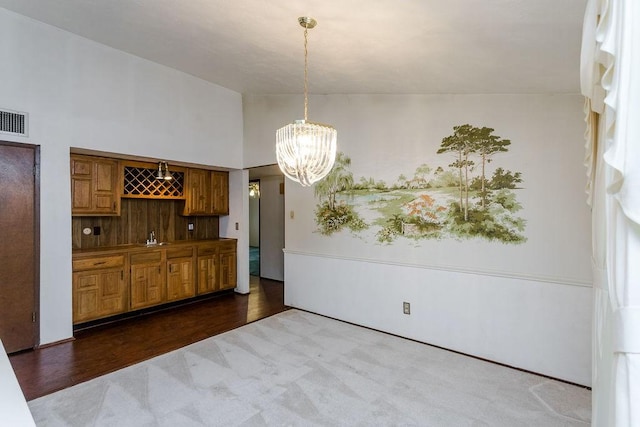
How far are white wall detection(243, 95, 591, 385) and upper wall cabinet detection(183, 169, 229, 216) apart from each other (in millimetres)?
1479

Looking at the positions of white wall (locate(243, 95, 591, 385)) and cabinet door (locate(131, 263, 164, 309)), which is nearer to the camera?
white wall (locate(243, 95, 591, 385))

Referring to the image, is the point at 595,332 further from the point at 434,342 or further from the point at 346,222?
the point at 346,222

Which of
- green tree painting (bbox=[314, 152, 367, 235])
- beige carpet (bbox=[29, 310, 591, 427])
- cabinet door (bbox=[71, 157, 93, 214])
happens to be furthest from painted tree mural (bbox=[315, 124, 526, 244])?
cabinet door (bbox=[71, 157, 93, 214])

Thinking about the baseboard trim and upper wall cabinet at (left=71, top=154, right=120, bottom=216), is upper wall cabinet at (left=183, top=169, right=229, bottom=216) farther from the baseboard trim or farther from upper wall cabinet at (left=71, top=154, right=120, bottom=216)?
the baseboard trim

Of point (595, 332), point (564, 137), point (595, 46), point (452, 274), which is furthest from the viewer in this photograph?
point (452, 274)

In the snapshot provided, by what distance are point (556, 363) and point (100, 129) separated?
492 centimetres

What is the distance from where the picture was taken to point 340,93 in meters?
3.89

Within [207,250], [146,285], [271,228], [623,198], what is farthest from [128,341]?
[623,198]

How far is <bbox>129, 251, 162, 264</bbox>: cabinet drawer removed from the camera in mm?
3996

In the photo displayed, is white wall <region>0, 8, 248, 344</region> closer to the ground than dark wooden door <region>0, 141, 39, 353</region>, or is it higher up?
higher up

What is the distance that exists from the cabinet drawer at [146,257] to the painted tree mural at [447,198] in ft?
8.00

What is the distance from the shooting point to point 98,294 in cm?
367

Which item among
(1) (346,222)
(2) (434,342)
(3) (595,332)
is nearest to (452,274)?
(2) (434,342)

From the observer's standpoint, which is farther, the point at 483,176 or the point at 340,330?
the point at 340,330
